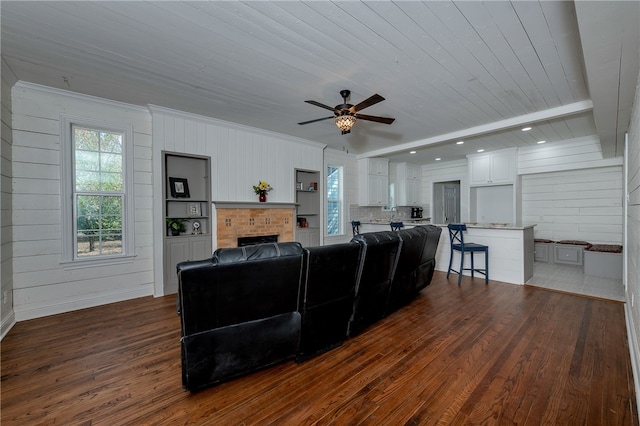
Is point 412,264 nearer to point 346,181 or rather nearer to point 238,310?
point 238,310

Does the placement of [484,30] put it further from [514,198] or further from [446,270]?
[514,198]

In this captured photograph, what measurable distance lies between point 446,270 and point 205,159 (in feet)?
16.1

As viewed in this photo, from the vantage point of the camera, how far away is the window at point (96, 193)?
3.50m

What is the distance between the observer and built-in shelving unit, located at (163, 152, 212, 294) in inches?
165

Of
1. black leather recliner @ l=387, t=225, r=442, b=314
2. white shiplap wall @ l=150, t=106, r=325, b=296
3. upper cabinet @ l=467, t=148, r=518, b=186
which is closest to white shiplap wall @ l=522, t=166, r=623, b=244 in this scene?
upper cabinet @ l=467, t=148, r=518, b=186

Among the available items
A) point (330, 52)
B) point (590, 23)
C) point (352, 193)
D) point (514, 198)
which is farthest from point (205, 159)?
point (514, 198)

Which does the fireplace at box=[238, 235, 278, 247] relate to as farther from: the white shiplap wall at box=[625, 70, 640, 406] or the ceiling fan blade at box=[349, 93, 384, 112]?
the white shiplap wall at box=[625, 70, 640, 406]

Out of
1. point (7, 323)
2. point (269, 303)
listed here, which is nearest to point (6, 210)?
point (7, 323)

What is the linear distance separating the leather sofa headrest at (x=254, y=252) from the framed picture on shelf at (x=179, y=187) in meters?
3.00

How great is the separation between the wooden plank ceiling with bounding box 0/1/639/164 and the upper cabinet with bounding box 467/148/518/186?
6.34 feet

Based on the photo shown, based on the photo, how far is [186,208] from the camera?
14.8 feet

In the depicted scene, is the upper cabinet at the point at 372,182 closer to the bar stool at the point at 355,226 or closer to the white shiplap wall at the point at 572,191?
the bar stool at the point at 355,226

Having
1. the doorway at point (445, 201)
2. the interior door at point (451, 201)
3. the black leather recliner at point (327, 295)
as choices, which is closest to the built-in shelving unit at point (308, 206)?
the black leather recliner at point (327, 295)

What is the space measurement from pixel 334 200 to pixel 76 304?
502cm
